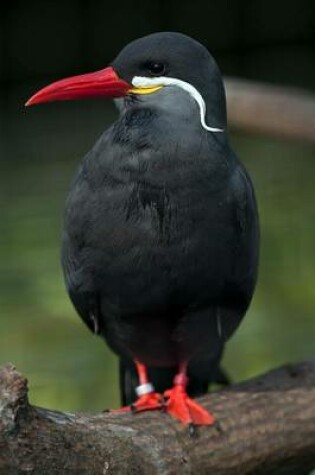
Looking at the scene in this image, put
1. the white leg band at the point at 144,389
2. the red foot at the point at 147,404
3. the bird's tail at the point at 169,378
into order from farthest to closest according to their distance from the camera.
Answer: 1. the bird's tail at the point at 169,378
2. the white leg band at the point at 144,389
3. the red foot at the point at 147,404

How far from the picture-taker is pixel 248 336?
204 inches

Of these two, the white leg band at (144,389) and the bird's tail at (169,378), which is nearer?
the white leg band at (144,389)

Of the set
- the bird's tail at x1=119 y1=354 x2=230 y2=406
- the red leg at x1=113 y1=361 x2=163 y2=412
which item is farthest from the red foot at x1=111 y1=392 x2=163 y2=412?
the bird's tail at x1=119 y1=354 x2=230 y2=406

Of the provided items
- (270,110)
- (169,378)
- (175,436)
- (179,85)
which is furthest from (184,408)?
(270,110)

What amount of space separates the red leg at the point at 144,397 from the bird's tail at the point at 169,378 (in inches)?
2.1

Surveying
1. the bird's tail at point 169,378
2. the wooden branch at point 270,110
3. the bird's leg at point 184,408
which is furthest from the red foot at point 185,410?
the wooden branch at point 270,110

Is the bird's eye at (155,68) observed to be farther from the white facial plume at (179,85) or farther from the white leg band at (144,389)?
the white leg band at (144,389)

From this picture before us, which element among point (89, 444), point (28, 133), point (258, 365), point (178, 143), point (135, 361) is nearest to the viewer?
point (89, 444)

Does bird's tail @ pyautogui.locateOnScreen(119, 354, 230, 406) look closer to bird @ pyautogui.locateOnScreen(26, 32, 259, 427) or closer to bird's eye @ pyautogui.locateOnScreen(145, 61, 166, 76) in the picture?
bird @ pyautogui.locateOnScreen(26, 32, 259, 427)

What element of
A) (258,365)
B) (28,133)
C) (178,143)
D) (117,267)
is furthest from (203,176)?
(28,133)

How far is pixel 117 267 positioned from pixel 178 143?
0.97 ft

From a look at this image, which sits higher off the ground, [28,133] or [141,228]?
[141,228]

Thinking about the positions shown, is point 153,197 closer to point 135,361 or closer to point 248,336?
point 135,361

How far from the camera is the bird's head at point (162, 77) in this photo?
2.86m
